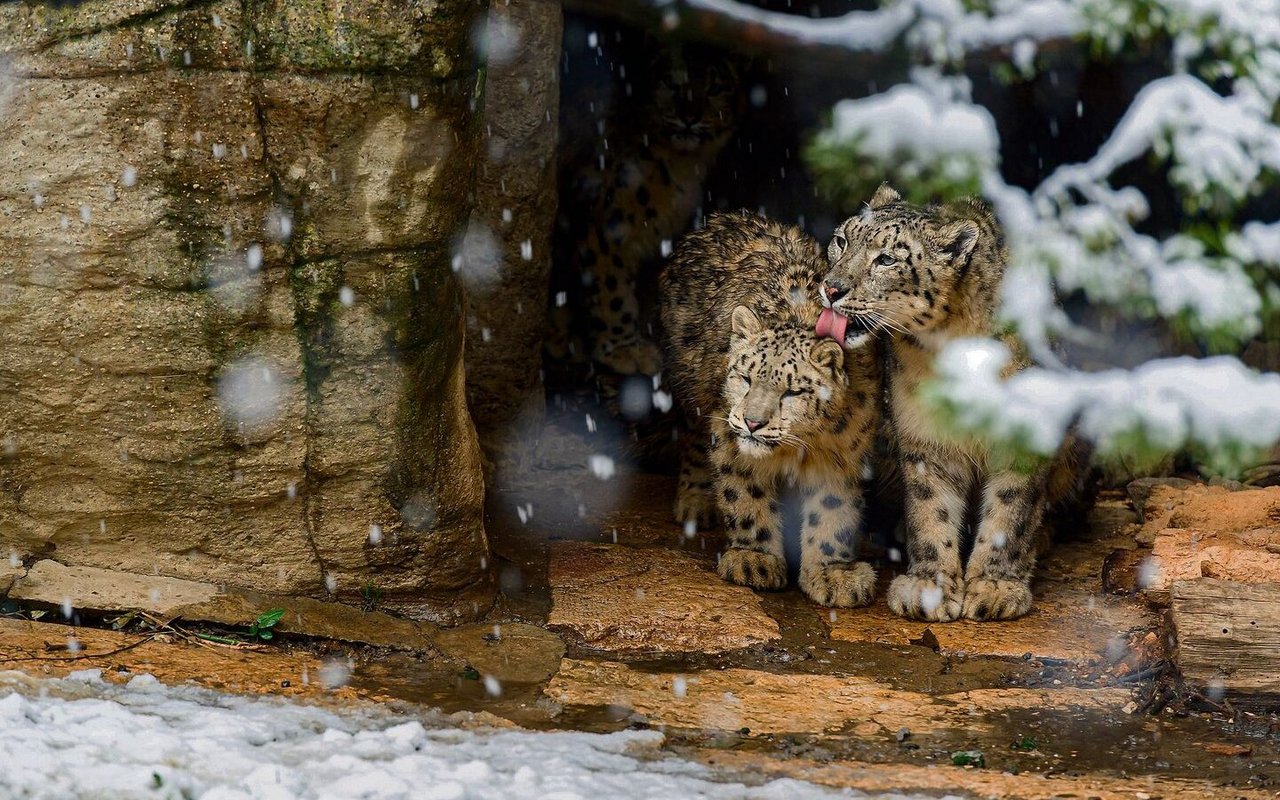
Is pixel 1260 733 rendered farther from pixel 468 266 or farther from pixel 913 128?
pixel 468 266

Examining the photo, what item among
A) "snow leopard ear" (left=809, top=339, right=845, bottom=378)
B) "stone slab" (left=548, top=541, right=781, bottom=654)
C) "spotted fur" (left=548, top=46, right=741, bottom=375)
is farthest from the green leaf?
"spotted fur" (left=548, top=46, right=741, bottom=375)

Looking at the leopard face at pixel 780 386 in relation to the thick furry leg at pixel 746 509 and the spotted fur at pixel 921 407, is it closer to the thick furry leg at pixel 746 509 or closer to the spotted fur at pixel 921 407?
the spotted fur at pixel 921 407

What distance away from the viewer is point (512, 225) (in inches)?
260

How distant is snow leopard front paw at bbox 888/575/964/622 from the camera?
5.49m

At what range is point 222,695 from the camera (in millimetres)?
4223

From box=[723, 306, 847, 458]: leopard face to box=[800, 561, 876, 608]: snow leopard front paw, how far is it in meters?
0.56

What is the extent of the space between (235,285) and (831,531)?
8.43 ft

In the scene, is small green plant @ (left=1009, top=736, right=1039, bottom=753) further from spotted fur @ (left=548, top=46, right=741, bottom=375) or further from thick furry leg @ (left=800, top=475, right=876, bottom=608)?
spotted fur @ (left=548, top=46, right=741, bottom=375)

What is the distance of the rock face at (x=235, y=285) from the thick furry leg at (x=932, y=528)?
1.87 m

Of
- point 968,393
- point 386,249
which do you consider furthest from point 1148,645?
point 386,249

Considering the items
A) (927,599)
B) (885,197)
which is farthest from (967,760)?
(885,197)

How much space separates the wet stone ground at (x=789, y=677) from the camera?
412 cm

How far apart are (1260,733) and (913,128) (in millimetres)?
2256

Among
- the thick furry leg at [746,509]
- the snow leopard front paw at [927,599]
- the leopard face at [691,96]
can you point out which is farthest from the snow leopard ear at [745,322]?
the leopard face at [691,96]
